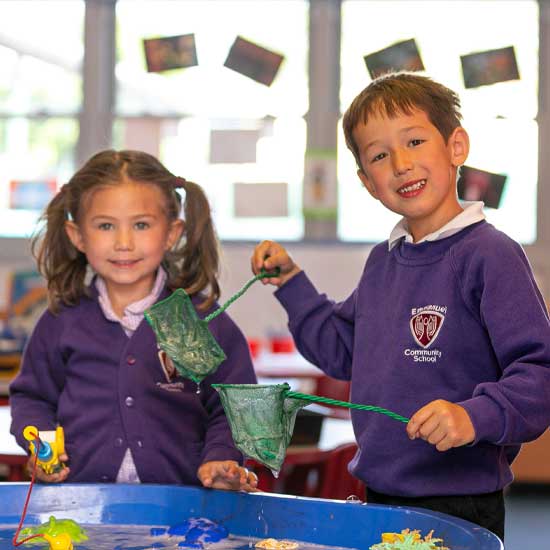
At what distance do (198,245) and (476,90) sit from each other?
4322mm

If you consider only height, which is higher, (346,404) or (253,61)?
(253,61)

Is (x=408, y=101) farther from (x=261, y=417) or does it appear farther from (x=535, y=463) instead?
(x=535, y=463)

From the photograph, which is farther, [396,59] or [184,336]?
[396,59]

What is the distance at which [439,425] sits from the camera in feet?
4.36

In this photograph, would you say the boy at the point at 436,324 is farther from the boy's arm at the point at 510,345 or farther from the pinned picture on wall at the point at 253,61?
the pinned picture on wall at the point at 253,61

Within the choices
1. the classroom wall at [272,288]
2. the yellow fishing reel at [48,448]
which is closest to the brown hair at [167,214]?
the yellow fishing reel at [48,448]

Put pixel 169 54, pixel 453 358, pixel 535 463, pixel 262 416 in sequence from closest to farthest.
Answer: pixel 262 416 → pixel 453 358 → pixel 169 54 → pixel 535 463

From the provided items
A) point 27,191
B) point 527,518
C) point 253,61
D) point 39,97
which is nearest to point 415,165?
point 253,61

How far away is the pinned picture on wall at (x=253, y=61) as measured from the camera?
248 cm

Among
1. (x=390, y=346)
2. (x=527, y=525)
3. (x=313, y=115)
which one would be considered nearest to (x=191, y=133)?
(x=313, y=115)

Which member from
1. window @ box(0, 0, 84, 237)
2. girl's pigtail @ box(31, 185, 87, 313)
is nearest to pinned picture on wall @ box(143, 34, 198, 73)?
girl's pigtail @ box(31, 185, 87, 313)

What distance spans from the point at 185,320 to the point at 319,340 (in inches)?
9.6

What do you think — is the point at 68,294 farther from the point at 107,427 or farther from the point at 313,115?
the point at 313,115

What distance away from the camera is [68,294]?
6.68 feet
